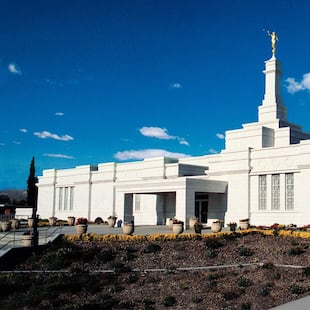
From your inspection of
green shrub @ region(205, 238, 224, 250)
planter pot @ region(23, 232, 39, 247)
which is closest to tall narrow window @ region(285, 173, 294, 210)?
green shrub @ region(205, 238, 224, 250)

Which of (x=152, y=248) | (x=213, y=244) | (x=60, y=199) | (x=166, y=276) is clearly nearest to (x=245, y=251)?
(x=213, y=244)

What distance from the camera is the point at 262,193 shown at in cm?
3556

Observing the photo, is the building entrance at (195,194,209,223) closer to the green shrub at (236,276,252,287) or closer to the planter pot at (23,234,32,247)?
the planter pot at (23,234,32,247)

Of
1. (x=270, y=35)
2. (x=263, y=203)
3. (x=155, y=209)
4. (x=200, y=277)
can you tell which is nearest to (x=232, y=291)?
(x=200, y=277)

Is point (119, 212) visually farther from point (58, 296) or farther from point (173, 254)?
point (58, 296)

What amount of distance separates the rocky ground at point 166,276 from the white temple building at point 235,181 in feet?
37.6

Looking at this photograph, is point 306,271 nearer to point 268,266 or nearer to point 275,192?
point 268,266

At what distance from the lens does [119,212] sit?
43.2m

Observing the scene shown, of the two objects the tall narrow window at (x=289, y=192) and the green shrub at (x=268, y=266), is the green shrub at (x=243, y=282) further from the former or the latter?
the tall narrow window at (x=289, y=192)

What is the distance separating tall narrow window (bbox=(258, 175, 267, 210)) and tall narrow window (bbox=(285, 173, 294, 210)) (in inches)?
74.1

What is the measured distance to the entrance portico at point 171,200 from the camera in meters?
35.9

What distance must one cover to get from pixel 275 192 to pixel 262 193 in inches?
46.6

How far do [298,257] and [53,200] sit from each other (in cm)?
4297

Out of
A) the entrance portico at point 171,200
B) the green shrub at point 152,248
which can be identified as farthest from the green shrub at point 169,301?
the entrance portico at point 171,200
